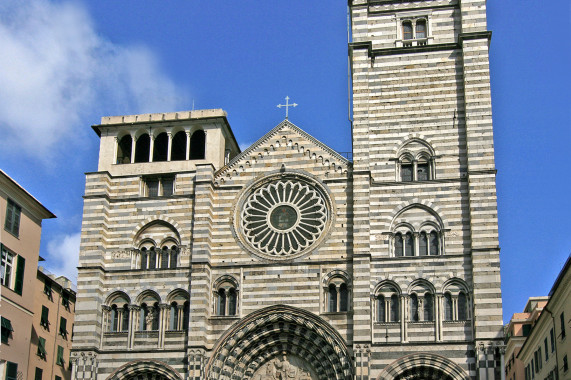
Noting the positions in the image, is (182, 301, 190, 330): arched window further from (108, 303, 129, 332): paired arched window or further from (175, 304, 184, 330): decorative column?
(108, 303, 129, 332): paired arched window

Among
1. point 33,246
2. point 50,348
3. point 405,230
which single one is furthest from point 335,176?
point 50,348

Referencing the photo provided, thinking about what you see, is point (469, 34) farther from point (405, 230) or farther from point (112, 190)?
point (112, 190)

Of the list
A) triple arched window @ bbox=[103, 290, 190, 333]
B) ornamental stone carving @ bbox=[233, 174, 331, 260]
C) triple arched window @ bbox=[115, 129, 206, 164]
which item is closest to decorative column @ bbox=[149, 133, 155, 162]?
triple arched window @ bbox=[115, 129, 206, 164]

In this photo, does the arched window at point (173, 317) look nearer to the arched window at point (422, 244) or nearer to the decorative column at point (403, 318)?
the decorative column at point (403, 318)

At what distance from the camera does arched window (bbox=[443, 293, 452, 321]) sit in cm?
2916

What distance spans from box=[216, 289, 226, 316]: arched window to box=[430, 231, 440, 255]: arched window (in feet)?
24.2

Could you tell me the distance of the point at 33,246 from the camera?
30031 millimetres

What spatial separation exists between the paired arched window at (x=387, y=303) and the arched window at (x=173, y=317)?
6.98 metres

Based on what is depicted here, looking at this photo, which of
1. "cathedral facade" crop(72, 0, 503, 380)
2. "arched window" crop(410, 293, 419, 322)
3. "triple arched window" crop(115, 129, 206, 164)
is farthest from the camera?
"triple arched window" crop(115, 129, 206, 164)

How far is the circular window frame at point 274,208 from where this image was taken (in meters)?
30.9

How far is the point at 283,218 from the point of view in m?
31.6

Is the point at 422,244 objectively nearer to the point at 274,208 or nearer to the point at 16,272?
the point at 274,208

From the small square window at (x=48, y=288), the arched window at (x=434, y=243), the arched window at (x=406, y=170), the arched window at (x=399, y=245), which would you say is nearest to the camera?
the arched window at (x=434, y=243)

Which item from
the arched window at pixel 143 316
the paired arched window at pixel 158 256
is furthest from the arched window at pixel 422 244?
the arched window at pixel 143 316
